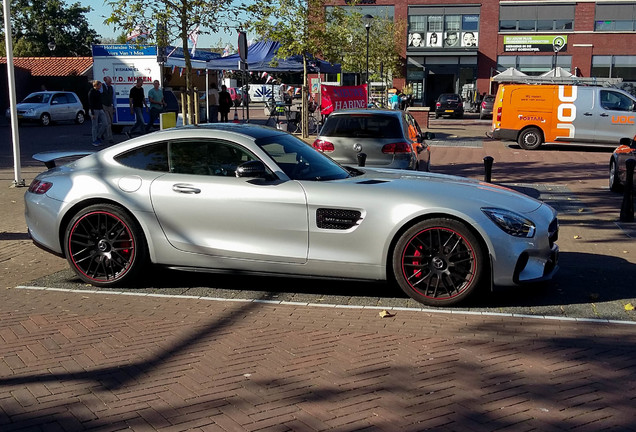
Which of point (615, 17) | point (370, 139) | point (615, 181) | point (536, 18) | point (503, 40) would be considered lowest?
point (615, 181)

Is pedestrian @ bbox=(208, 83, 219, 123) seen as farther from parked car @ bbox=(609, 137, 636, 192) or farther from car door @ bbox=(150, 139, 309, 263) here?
car door @ bbox=(150, 139, 309, 263)

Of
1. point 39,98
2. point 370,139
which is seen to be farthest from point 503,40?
point 370,139

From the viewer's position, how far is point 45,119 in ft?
101

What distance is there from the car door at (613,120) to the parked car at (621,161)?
888cm

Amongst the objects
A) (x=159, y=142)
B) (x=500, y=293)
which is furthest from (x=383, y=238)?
(x=159, y=142)

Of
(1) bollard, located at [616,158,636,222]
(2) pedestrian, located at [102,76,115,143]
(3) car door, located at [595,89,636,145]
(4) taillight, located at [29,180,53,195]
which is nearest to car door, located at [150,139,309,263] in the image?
(4) taillight, located at [29,180,53,195]

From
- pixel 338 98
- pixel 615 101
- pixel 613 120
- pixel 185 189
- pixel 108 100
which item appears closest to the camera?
pixel 185 189

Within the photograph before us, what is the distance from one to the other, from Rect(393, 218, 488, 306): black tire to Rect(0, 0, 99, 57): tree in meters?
63.1

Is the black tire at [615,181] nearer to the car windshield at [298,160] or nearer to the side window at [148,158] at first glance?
the car windshield at [298,160]

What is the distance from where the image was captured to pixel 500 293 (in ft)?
20.2

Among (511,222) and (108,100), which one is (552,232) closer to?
(511,222)

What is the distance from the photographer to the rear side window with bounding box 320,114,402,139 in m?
11.1

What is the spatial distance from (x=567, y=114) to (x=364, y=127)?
39.5 feet

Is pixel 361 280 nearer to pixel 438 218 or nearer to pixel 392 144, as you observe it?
pixel 438 218
